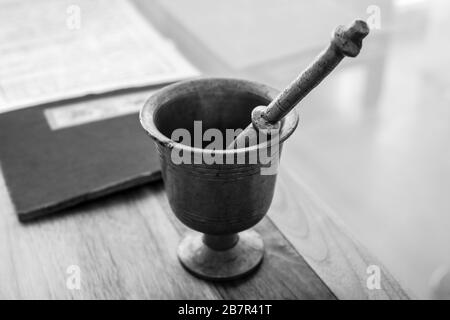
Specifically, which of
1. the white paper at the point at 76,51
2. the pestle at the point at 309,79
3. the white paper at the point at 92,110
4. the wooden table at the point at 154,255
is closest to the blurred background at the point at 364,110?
the white paper at the point at 76,51

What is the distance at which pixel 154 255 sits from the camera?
772 millimetres

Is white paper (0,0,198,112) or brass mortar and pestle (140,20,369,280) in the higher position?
brass mortar and pestle (140,20,369,280)

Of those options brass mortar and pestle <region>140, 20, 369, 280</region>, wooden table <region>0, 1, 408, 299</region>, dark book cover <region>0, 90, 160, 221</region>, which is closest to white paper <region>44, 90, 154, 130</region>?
dark book cover <region>0, 90, 160, 221</region>

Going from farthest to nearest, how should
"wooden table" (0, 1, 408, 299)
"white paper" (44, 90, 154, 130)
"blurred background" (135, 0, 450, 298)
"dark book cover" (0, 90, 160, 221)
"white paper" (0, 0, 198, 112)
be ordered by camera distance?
"blurred background" (135, 0, 450, 298) → "white paper" (0, 0, 198, 112) → "white paper" (44, 90, 154, 130) → "dark book cover" (0, 90, 160, 221) → "wooden table" (0, 1, 408, 299)

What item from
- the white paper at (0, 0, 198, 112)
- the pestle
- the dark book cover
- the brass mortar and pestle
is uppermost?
the pestle

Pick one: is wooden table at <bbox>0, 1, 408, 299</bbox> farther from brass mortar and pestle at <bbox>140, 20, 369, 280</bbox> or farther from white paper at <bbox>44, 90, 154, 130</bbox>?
white paper at <bbox>44, 90, 154, 130</bbox>

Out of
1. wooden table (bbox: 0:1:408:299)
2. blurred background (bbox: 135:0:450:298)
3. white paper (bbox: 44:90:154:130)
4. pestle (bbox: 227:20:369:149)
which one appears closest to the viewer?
pestle (bbox: 227:20:369:149)

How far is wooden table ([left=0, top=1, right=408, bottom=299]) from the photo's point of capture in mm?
717

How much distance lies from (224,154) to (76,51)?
82 cm

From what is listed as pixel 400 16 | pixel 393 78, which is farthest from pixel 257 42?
pixel 400 16

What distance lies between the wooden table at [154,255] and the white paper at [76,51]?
1.06ft

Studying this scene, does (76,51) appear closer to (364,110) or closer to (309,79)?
(309,79)

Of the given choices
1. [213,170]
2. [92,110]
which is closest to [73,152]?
[92,110]
